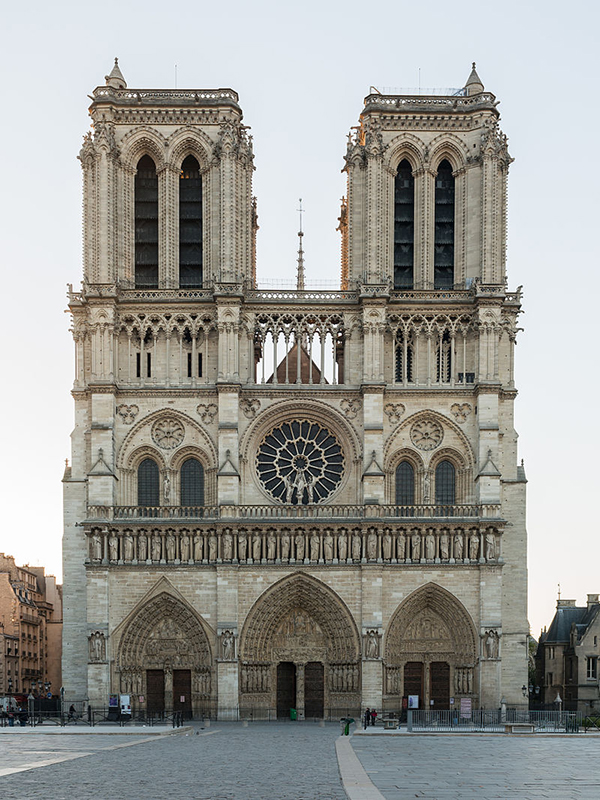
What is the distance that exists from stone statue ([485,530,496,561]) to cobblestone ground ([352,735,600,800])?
14.5 metres

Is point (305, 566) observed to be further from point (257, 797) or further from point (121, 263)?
point (257, 797)

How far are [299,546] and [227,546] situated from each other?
322 cm

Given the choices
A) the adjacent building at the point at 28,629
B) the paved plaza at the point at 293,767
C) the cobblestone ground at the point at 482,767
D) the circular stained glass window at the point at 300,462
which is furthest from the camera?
the adjacent building at the point at 28,629

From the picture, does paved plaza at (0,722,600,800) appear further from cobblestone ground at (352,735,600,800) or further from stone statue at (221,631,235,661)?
stone statue at (221,631,235,661)

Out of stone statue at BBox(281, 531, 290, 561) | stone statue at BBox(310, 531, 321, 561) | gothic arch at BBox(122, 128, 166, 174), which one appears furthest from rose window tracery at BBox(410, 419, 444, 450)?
gothic arch at BBox(122, 128, 166, 174)

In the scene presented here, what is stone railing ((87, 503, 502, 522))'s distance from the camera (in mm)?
57469

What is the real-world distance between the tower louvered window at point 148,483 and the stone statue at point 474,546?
14.5 meters

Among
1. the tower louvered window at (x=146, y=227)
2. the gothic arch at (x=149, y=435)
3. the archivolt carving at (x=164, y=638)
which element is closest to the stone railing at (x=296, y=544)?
the archivolt carving at (x=164, y=638)

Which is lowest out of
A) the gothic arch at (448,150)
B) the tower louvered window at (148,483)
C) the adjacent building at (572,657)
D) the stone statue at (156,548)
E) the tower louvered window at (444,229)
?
the adjacent building at (572,657)

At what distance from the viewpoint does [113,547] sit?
2259 inches

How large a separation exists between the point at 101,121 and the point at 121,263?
687 cm

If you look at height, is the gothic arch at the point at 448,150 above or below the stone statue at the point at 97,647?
above

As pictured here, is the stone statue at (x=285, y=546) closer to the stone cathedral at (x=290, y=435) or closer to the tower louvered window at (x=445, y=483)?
the stone cathedral at (x=290, y=435)

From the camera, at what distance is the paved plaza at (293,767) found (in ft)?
74.0
